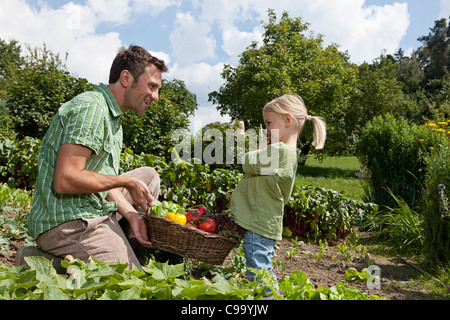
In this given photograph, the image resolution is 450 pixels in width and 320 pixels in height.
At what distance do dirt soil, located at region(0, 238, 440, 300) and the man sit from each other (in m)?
1.06

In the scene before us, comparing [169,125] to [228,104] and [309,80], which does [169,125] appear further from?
[228,104]

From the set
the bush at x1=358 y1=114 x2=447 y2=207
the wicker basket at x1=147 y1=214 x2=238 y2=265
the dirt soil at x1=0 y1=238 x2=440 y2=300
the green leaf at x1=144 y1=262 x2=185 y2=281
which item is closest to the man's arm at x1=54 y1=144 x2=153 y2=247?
the wicker basket at x1=147 y1=214 x2=238 y2=265

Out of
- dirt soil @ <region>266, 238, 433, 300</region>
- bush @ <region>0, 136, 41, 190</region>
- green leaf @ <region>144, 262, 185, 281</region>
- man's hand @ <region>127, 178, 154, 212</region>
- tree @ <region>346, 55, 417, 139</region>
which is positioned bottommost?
dirt soil @ <region>266, 238, 433, 300</region>

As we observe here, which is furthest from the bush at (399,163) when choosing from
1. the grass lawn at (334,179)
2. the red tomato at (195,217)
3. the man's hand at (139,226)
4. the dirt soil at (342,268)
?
the man's hand at (139,226)

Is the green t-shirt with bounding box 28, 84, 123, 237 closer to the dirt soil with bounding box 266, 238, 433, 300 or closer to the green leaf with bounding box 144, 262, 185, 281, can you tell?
A: the green leaf with bounding box 144, 262, 185, 281

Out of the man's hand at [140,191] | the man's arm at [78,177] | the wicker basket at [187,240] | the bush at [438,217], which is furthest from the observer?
the bush at [438,217]

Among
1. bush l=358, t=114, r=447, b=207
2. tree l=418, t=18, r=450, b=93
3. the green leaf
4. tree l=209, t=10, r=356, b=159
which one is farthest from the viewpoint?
tree l=418, t=18, r=450, b=93

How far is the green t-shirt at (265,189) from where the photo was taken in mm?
2844

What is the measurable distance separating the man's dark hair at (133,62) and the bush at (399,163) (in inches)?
206

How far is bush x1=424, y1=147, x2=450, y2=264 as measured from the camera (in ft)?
14.1

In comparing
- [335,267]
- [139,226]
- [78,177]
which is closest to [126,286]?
[78,177]

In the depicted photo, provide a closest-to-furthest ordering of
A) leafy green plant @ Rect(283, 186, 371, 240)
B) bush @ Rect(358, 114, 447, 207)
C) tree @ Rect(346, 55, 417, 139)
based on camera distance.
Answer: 1. leafy green plant @ Rect(283, 186, 371, 240)
2. bush @ Rect(358, 114, 447, 207)
3. tree @ Rect(346, 55, 417, 139)

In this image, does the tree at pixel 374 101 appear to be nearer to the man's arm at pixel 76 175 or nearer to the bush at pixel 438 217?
the bush at pixel 438 217
